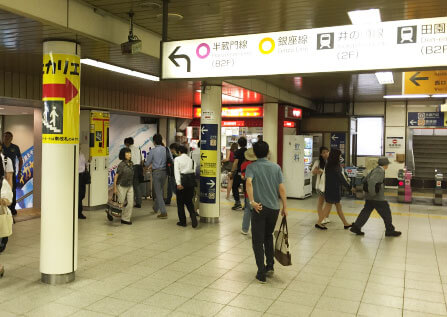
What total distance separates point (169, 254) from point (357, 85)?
20.8ft

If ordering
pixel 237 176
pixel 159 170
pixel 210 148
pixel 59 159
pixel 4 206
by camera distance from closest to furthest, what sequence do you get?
pixel 59 159
pixel 4 206
pixel 210 148
pixel 159 170
pixel 237 176

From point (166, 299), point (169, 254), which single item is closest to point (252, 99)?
point (169, 254)

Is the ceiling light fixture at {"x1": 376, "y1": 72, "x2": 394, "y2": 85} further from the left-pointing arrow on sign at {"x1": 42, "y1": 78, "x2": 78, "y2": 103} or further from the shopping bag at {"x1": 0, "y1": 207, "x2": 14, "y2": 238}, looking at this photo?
the shopping bag at {"x1": 0, "y1": 207, "x2": 14, "y2": 238}

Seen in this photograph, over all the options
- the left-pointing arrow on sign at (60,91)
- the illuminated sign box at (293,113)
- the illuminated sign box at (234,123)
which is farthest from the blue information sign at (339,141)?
the left-pointing arrow on sign at (60,91)

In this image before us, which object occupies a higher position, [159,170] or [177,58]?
[177,58]

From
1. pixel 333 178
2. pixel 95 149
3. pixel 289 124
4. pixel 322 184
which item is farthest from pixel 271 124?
pixel 95 149

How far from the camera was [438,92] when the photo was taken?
6.43 metres

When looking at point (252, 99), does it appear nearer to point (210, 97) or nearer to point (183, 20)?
point (210, 97)

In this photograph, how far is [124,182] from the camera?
24.2 ft

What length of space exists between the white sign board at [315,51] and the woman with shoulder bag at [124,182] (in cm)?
379

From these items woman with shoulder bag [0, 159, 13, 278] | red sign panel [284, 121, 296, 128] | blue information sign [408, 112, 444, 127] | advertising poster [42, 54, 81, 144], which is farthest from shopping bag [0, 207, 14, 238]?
blue information sign [408, 112, 444, 127]

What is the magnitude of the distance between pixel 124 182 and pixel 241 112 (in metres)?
5.77

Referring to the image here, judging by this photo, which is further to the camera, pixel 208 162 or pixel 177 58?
pixel 208 162

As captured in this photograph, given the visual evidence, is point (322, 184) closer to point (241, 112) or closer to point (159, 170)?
point (159, 170)
